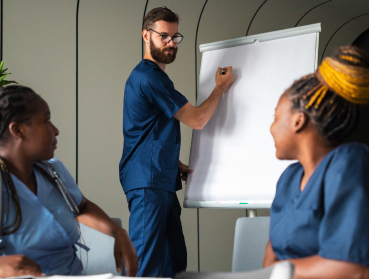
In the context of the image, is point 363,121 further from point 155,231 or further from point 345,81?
point 345,81

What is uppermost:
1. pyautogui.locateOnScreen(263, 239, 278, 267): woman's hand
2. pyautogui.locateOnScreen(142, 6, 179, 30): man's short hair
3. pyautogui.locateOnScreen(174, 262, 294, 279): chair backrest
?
pyautogui.locateOnScreen(142, 6, 179, 30): man's short hair

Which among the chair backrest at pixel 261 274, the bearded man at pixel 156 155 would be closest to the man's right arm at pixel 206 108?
the bearded man at pixel 156 155

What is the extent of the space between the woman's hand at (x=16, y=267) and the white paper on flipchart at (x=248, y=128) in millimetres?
1316

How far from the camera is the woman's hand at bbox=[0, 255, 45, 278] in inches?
36.8

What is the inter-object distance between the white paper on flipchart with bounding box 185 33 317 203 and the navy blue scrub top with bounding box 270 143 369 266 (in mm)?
940

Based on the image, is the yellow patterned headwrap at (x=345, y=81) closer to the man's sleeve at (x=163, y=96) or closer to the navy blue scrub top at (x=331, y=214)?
the navy blue scrub top at (x=331, y=214)

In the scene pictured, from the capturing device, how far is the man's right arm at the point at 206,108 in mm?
2145

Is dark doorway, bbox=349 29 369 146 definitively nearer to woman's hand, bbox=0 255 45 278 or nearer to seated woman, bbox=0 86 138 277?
seated woman, bbox=0 86 138 277

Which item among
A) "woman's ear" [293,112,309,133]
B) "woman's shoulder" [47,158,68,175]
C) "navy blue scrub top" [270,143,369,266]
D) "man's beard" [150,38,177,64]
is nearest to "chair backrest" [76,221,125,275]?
"woman's shoulder" [47,158,68,175]

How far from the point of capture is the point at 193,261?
11.6 feet

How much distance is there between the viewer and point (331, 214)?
37.1 inches

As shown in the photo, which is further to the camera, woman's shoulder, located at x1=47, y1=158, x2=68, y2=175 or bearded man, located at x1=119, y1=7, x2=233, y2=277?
bearded man, located at x1=119, y1=7, x2=233, y2=277

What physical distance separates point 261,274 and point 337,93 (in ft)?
1.88

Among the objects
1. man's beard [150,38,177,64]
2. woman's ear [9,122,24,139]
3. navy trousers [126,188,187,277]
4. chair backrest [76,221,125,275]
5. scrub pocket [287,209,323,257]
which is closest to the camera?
scrub pocket [287,209,323,257]
